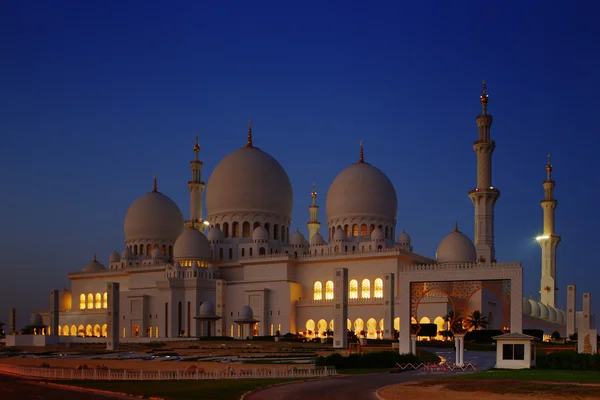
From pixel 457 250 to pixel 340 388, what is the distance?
41330mm

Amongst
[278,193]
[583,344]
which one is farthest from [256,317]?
[583,344]

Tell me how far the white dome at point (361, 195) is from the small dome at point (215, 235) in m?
10.7

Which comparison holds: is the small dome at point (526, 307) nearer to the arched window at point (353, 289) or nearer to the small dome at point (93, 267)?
the arched window at point (353, 289)

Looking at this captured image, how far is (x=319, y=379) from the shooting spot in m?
28.5

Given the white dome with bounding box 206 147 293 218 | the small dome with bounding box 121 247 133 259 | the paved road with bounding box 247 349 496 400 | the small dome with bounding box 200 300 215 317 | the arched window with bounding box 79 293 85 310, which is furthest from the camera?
the arched window with bounding box 79 293 85 310

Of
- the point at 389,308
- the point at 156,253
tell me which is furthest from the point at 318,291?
the point at 156,253

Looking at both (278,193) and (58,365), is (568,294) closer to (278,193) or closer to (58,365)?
(278,193)

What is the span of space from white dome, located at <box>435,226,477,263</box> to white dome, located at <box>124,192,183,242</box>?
30.2 meters

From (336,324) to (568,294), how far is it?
789 inches

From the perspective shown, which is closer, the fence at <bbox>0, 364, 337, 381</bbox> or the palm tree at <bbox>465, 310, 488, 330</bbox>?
the fence at <bbox>0, 364, 337, 381</bbox>

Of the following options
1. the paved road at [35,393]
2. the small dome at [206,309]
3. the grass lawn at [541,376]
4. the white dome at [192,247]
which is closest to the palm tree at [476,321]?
the small dome at [206,309]

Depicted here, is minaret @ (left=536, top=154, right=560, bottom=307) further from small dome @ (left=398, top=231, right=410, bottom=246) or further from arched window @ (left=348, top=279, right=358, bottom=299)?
arched window @ (left=348, top=279, right=358, bottom=299)

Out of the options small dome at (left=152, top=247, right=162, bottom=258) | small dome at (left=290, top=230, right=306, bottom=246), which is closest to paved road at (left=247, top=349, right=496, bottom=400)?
small dome at (left=290, top=230, right=306, bottom=246)

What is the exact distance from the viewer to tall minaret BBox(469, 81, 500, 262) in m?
66.1
